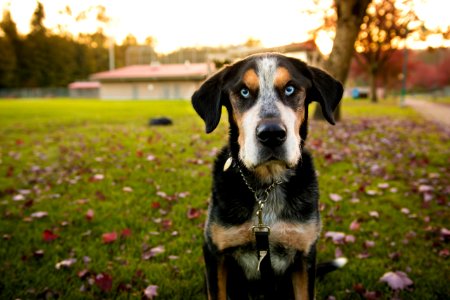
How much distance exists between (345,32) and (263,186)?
12895 mm

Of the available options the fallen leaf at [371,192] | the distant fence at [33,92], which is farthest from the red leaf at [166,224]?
the distant fence at [33,92]

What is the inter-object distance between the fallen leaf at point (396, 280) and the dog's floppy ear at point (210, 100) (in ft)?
7.14

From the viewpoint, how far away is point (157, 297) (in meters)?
3.25

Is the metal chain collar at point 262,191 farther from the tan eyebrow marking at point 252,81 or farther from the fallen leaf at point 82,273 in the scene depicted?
the fallen leaf at point 82,273

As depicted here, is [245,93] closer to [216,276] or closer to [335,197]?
[216,276]

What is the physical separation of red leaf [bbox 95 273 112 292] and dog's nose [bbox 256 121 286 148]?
6.67 ft

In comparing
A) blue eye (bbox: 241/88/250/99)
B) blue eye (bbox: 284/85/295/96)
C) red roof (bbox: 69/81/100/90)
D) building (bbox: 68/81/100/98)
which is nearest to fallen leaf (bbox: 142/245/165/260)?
blue eye (bbox: 241/88/250/99)

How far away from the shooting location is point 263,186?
3.14 meters

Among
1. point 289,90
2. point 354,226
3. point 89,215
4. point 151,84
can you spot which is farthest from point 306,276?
point 151,84

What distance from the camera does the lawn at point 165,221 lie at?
3.45 m

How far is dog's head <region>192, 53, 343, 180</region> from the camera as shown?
2584 millimetres

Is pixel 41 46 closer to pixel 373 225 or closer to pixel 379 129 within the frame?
pixel 379 129

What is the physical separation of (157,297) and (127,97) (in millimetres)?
61511

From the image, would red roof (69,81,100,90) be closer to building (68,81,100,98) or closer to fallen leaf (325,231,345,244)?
building (68,81,100,98)
